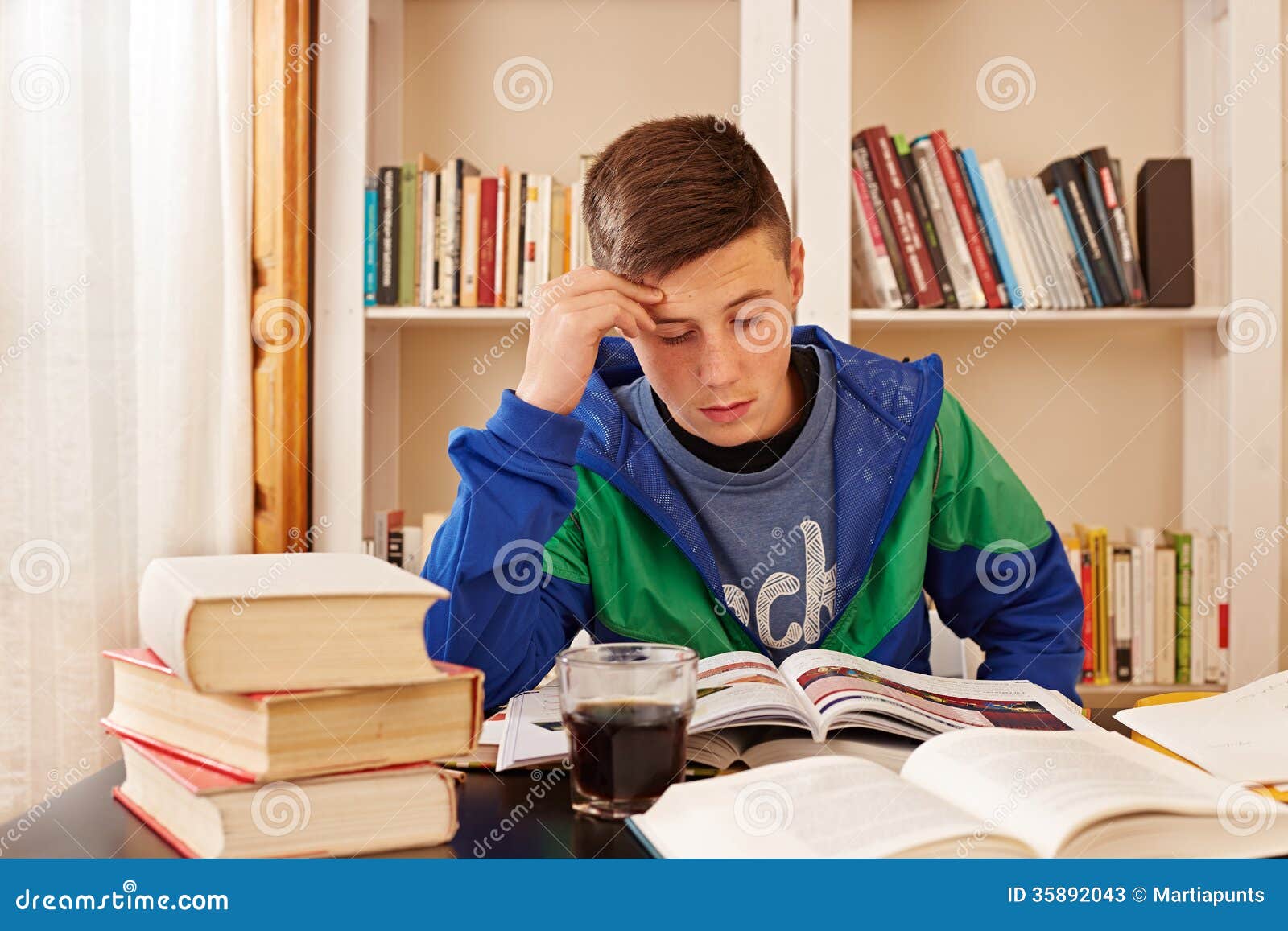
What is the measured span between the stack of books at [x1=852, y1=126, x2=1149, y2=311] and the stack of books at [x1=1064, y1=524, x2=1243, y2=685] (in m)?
0.45

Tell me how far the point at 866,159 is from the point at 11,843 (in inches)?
66.7

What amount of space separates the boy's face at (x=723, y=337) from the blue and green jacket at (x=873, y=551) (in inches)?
4.2

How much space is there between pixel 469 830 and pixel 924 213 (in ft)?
5.07

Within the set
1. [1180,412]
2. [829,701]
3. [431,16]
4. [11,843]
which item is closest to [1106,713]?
[829,701]

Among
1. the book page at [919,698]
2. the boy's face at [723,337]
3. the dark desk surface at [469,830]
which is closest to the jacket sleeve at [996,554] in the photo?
the boy's face at [723,337]

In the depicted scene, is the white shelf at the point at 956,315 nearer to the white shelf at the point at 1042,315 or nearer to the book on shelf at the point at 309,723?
the white shelf at the point at 1042,315

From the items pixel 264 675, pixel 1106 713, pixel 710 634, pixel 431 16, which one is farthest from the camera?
pixel 431 16

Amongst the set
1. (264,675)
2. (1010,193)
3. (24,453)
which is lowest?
(264,675)

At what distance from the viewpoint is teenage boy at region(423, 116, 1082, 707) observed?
1.08 meters

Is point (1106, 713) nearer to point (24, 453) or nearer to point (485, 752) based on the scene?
point (485, 752)

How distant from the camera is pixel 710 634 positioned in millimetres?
1180

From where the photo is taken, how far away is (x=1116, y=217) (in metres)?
1.85

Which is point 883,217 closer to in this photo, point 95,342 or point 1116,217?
point 1116,217

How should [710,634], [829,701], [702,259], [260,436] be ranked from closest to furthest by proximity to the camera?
[829,701], [702,259], [710,634], [260,436]
